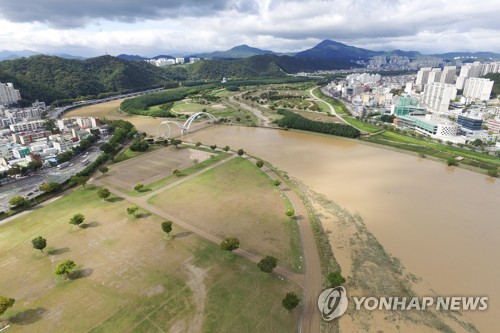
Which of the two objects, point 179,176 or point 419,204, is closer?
point 419,204

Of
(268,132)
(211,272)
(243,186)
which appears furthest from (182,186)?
(268,132)

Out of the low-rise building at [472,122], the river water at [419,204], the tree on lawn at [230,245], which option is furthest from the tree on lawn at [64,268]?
the low-rise building at [472,122]

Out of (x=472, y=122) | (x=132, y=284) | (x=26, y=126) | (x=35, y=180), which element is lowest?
(x=132, y=284)

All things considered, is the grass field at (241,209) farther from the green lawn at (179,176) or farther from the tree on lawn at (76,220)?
the tree on lawn at (76,220)

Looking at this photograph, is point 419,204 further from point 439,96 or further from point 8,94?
point 8,94

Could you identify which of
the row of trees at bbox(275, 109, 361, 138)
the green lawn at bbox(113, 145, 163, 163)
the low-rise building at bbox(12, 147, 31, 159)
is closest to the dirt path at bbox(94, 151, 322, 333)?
the green lawn at bbox(113, 145, 163, 163)

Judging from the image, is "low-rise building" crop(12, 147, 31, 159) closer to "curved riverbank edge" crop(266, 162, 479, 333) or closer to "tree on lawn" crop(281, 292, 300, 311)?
"curved riverbank edge" crop(266, 162, 479, 333)

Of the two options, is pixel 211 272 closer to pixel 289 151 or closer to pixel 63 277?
pixel 63 277

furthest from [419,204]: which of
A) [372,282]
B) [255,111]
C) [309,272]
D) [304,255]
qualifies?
[255,111]
